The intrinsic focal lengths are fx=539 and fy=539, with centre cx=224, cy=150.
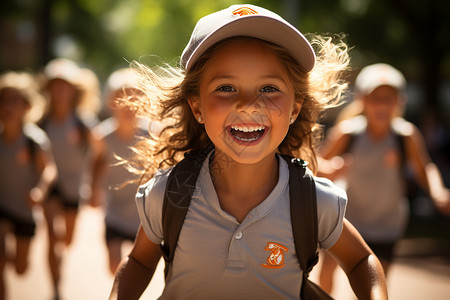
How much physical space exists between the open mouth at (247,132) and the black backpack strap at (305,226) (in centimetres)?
26

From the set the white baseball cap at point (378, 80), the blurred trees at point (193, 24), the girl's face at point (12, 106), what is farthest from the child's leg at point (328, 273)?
the blurred trees at point (193, 24)

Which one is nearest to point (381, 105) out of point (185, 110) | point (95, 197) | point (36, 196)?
point (185, 110)

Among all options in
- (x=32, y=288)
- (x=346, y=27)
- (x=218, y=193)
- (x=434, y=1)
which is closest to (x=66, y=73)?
(x=32, y=288)

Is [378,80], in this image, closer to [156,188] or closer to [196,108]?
[196,108]

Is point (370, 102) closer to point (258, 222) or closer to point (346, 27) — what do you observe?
point (258, 222)

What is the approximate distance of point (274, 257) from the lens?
2.27 metres

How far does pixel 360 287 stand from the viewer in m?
2.31

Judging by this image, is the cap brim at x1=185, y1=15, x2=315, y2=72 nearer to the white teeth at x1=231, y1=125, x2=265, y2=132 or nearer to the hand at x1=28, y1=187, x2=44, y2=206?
the white teeth at x1=231, y1=125, x2=265, y2=132

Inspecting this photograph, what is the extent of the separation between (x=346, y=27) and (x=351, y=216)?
1627cm

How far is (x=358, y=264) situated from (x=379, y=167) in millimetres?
2816

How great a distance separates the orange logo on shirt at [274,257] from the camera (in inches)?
89.2

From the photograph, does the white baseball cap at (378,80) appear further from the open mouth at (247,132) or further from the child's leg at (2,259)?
the child's leg at (2,259)

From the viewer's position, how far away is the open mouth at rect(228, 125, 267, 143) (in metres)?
2.32

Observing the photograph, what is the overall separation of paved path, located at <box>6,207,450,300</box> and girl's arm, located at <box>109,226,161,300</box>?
9.01 feet
